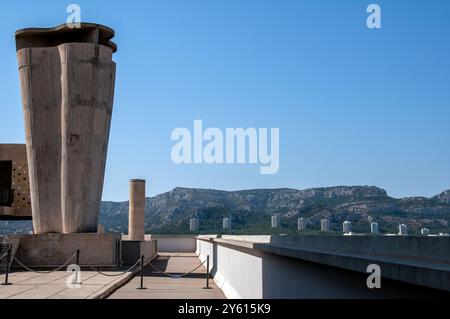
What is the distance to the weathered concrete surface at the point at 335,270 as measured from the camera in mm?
4250

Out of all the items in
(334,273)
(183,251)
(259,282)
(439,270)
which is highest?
(439,270)

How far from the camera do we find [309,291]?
7.61 m

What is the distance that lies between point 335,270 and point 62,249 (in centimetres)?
2140

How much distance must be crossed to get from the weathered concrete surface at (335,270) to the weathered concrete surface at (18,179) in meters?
30.0

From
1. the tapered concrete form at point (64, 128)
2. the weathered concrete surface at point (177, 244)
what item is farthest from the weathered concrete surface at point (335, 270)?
the weathered concrete surface at point (177, 244)

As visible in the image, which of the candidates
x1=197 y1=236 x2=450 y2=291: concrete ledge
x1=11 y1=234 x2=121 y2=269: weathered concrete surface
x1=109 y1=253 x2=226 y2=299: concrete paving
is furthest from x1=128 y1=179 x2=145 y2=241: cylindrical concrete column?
x1=197 y1=236 x2=450 y2=291: concrete ledge

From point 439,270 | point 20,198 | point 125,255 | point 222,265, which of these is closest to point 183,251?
point 20,198

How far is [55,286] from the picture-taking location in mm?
17312

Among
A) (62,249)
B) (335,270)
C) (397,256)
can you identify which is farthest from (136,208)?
(397,256)

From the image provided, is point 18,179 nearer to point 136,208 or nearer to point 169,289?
point 136,208

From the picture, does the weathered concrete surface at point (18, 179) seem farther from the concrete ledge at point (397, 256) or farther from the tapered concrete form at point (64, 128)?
the concrete ledge at point (397, 256)

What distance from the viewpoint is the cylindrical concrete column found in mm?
49750
